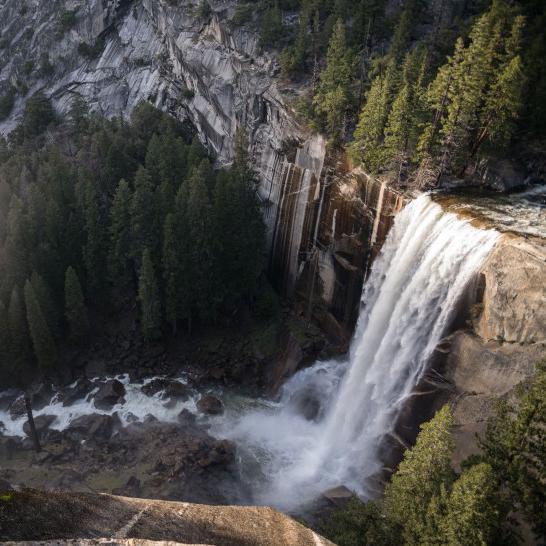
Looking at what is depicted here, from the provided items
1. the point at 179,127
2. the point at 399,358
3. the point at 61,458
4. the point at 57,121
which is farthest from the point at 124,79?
the point at 399,358

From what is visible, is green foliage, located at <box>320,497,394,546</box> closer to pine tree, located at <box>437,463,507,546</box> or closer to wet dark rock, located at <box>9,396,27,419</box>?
pine tree, located at <box>437,463,507,546</box>

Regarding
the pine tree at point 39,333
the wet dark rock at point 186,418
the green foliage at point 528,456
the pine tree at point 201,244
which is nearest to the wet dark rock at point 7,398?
the pine tree at point 39,333

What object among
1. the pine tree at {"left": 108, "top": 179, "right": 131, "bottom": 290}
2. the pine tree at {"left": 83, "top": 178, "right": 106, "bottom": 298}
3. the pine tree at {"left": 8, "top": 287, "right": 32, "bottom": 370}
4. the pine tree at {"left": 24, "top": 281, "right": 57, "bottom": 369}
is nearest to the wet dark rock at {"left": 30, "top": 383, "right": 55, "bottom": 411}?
the pine tree at {"left": 24, "top": 281, "right": 57, "bottom": 369}

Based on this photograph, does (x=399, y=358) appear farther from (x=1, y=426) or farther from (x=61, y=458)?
(x=1, y=426)

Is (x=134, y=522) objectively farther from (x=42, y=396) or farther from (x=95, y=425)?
(x=42, y=396)

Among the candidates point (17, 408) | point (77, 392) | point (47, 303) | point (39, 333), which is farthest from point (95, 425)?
point (47, 303)

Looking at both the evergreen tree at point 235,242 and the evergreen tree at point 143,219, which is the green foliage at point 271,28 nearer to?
the evergreen tree at point 235,242
